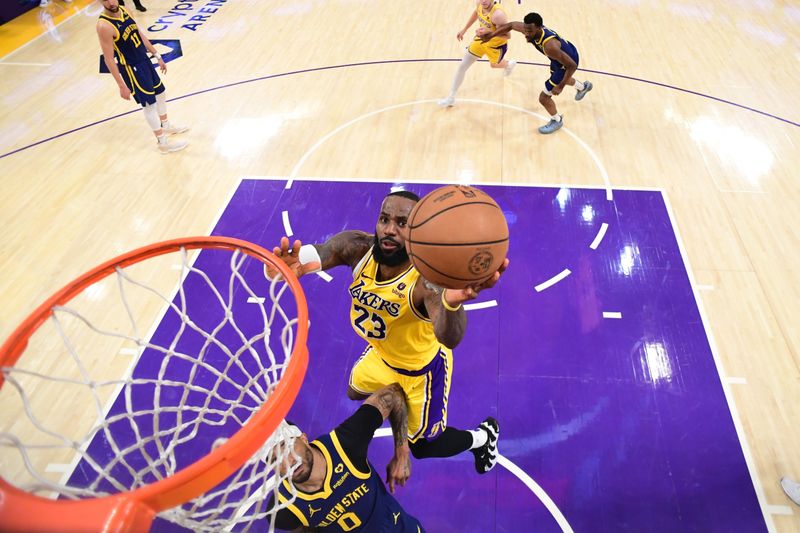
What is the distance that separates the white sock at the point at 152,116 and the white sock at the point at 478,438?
5.37 metres

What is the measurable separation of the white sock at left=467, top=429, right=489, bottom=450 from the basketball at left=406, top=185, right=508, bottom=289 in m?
1.35

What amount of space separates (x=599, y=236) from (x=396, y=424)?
3.11 metres

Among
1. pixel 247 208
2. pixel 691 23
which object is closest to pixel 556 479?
pixel 247 208

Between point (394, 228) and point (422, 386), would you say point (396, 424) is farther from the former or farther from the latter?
point (394, 228)

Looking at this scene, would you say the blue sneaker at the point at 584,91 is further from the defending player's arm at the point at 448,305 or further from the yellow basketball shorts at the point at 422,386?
the defending player's arm at the point at 448,305

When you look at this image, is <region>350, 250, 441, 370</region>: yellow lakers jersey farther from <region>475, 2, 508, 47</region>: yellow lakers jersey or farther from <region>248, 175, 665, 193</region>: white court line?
<region>475, 2, 508, 47</region>: yellow lakers jersey

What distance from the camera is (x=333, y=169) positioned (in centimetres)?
612

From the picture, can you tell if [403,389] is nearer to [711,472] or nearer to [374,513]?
[374,513]

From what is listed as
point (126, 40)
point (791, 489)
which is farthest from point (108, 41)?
point (791, 489)

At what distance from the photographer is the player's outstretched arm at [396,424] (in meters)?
2.79

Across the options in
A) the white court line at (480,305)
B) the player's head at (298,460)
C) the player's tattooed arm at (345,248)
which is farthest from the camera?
the white court line at (480,305)

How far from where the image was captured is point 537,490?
341 centimetres

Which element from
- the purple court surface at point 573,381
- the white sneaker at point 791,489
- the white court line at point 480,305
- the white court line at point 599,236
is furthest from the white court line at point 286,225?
the white sneaker at point 791,489

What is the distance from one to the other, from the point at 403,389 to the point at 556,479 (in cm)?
125
